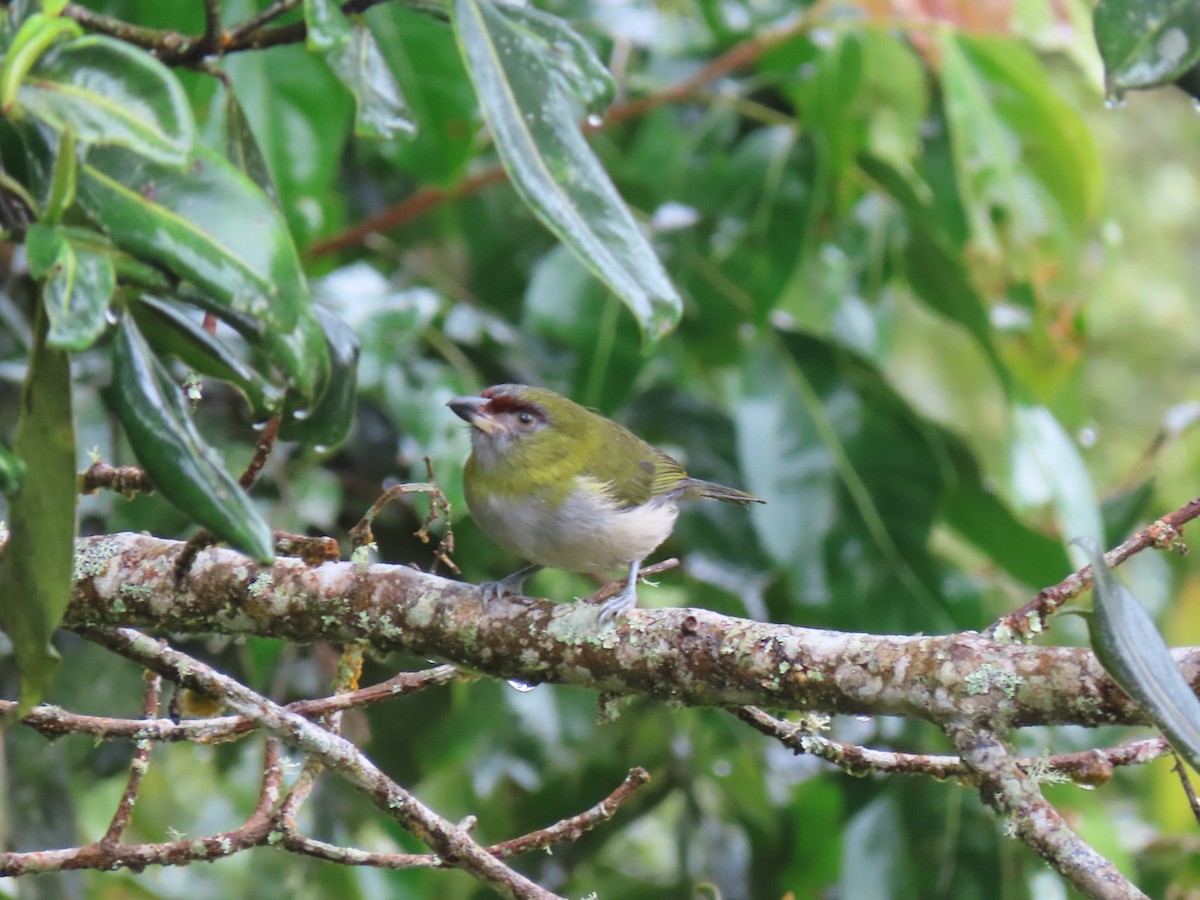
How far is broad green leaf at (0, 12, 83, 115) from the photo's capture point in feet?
3.94

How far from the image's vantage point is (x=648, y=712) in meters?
3.82

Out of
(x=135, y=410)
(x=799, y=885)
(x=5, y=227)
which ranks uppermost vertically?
(x=5, y=227)

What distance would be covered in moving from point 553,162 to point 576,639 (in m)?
0.65

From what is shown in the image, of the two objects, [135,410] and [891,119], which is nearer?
[135,410]

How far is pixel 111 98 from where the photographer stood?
4.17 ft

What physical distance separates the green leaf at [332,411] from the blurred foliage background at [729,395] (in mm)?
1100

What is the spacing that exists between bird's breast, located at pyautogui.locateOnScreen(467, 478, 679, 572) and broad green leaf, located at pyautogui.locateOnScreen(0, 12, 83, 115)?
5.61 feet

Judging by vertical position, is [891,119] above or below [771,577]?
above

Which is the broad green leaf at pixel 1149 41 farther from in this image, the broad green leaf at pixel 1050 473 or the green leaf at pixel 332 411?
the broad green leaf at pixel 1050 473

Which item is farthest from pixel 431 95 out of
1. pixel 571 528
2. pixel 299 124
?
pixel 571 528

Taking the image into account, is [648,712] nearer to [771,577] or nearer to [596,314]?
[771,577]

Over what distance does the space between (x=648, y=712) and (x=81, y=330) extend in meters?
2.81

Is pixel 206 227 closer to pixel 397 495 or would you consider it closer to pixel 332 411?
pixel 332 411

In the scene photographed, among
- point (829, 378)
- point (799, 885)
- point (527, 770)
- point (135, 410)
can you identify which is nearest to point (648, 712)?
point (527, 770)
